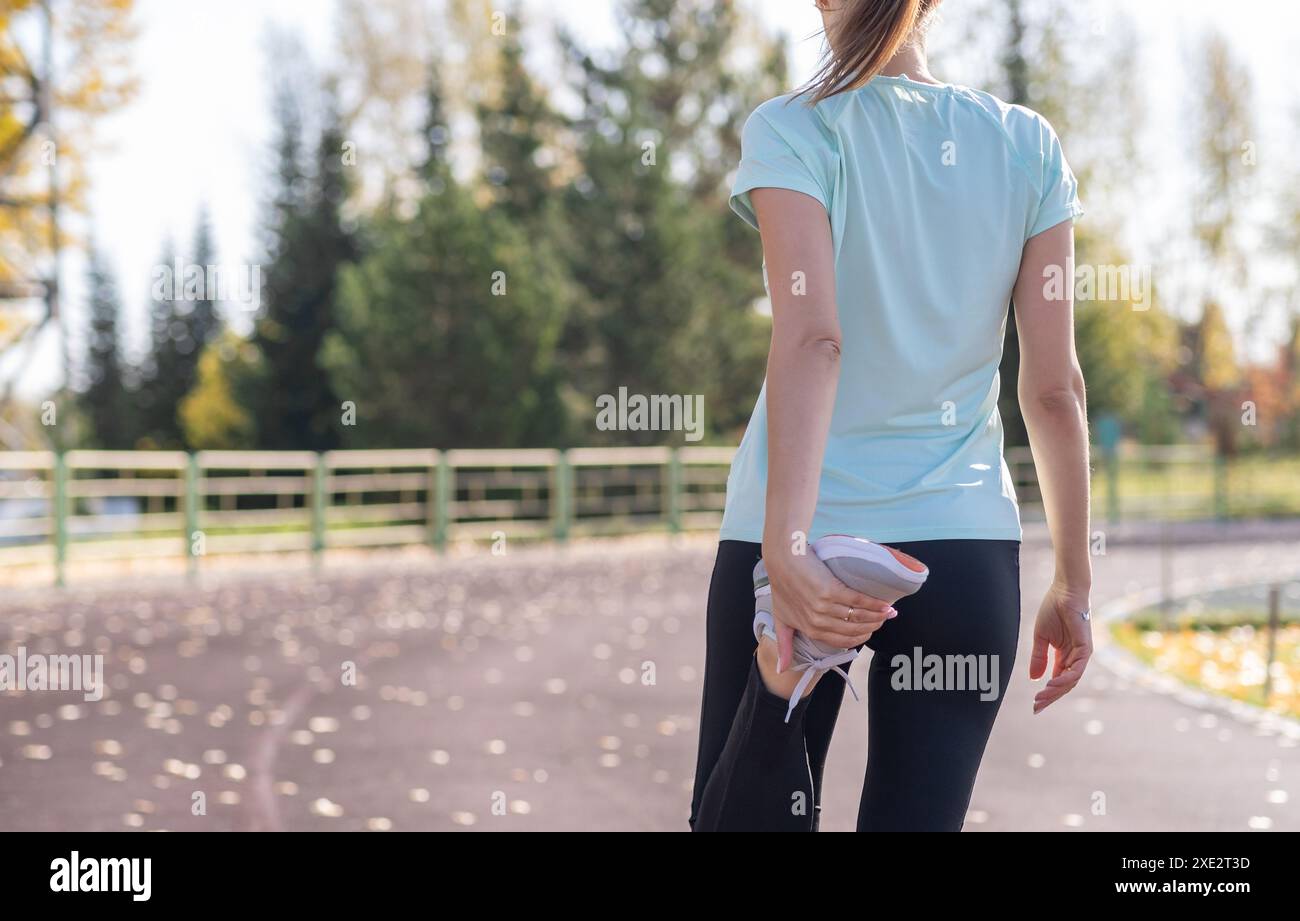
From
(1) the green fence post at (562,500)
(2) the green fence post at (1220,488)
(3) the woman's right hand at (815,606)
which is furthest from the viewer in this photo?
(2) the green fence post at (1220,488)

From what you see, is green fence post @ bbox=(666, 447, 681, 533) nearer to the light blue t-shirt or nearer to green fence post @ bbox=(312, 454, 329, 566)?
green fence post @ bbox=(312, 454, 329, 566)

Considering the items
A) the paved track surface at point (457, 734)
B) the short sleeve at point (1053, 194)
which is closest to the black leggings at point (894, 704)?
the short sleeve at point (1053, 194)

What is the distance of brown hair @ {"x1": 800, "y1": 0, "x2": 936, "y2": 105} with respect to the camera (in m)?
2.04

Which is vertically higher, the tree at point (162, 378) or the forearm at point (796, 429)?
the tree at point (162, 378)

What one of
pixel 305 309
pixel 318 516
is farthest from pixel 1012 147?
pixel 305 309

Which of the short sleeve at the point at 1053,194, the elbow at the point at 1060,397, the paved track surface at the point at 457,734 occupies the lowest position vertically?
the paved track surface at the point at 457,734

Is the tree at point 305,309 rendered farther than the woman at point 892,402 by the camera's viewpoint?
Yes

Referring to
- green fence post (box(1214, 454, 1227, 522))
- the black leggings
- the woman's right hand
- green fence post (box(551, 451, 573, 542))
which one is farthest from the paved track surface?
green fence post (box(1214, 454, 1227, 522))

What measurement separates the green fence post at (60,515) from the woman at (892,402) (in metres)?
14.8

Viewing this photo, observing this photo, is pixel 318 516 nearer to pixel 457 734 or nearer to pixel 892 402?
pixel 457 734

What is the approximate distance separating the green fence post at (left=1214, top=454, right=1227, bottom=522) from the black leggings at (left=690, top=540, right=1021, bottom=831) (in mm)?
29463

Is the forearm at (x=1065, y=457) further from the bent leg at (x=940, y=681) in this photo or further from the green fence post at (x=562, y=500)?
the green fence post at (x=562, y=500)

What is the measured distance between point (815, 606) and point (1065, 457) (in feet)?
1.73

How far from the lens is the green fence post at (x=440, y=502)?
805 inches
